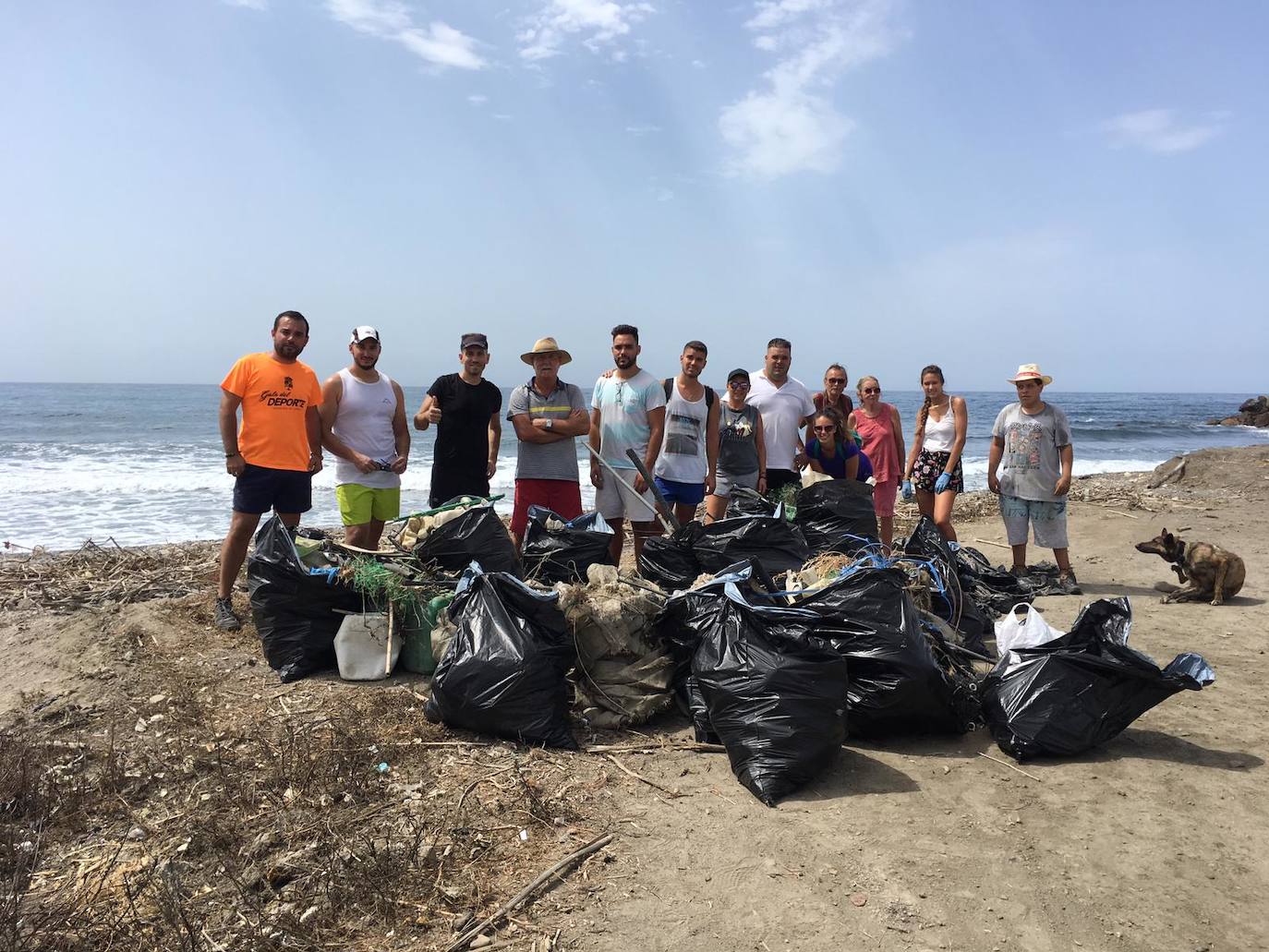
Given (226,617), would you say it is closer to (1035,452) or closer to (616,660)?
(616,660)

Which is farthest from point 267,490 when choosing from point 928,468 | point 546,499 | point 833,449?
point 928,468

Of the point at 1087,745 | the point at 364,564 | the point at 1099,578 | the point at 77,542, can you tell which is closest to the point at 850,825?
the point at 1087,745

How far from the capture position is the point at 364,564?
4039mm

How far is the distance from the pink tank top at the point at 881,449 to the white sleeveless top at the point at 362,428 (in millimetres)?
3511

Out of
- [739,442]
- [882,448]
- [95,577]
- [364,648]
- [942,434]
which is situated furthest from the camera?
[942,434]

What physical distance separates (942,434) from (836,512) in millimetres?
1585

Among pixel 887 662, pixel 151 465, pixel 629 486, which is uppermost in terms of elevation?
pixel 629 486

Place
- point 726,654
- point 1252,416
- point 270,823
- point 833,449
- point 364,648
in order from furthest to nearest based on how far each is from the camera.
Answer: point 1252,416 < point 833,449 < point 364,648 < point 726,654 < point 270,823

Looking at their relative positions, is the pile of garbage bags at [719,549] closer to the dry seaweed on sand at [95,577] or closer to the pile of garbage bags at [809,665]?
the pile of garbage bags at [809,665]

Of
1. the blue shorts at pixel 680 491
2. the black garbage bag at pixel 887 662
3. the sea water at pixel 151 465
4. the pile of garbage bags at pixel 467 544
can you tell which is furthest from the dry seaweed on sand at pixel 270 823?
the sea water at pixel 151 465

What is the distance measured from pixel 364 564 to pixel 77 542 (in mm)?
6898

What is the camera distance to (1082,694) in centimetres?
322

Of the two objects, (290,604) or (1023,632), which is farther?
(290,604)

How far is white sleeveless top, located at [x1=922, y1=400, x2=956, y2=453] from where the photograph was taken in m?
6.31
